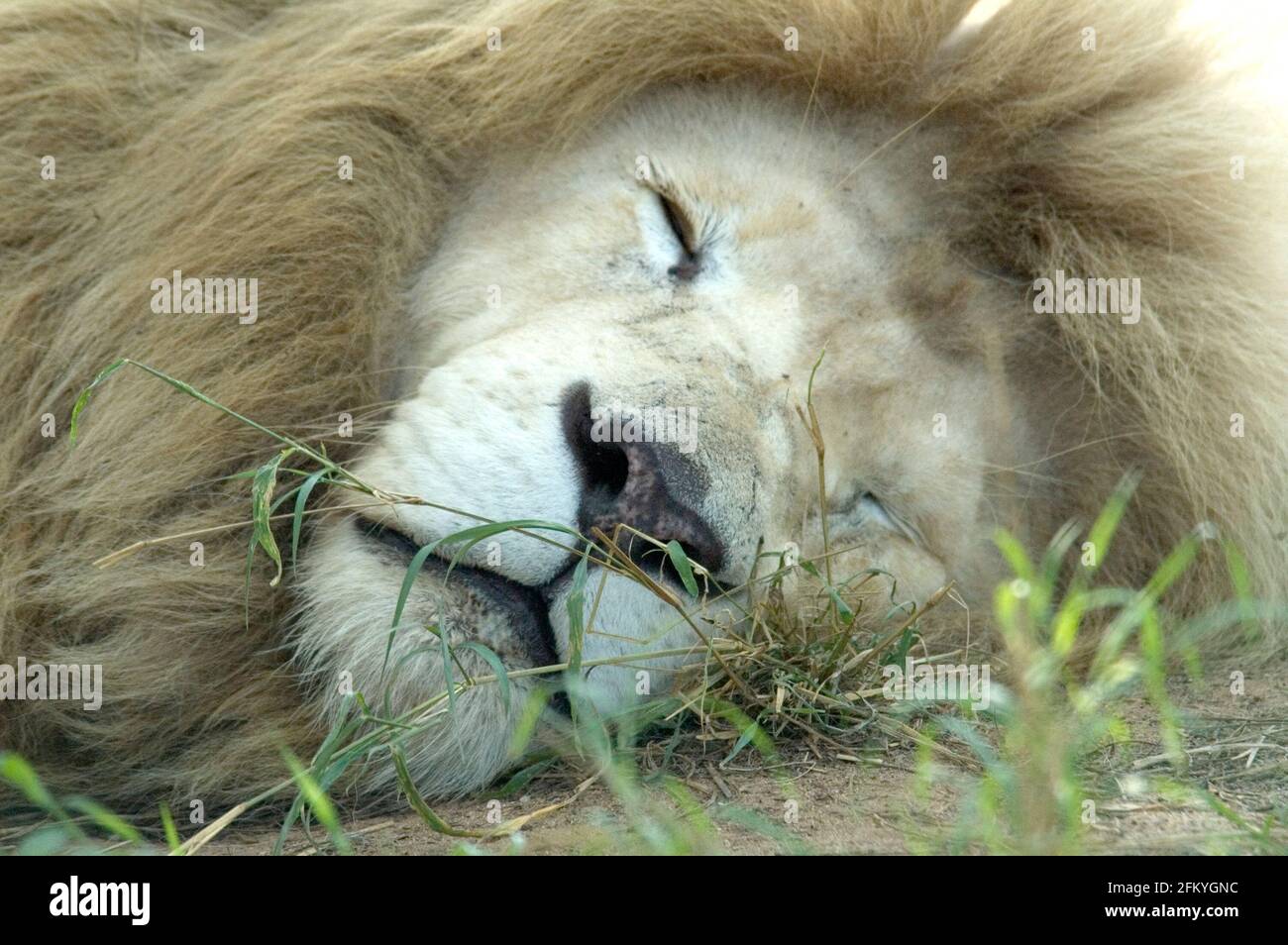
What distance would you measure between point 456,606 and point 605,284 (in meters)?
0.63


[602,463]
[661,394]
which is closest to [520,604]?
[602,463]

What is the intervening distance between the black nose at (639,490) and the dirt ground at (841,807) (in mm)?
310

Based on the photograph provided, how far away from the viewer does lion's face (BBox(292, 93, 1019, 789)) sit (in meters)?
2.01

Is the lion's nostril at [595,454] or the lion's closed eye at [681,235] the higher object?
the lion's closed eye at [681,235]

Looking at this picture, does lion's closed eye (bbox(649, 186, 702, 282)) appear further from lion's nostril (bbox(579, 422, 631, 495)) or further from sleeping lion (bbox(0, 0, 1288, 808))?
lion's nostril (bbox(579, 422, 631, 495))

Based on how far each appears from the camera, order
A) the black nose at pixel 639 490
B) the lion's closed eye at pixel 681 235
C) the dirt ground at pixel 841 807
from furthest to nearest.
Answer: the lion's closed eye at pixel 681 235
the black nose at pixel 639 490
the dirt ground at pixel 841 807

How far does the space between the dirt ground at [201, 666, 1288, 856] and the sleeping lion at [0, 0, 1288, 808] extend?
122 mm

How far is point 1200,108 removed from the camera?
2.55m

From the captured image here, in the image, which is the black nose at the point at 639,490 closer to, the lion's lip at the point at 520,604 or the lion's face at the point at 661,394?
the lion's face at the point at 661,394

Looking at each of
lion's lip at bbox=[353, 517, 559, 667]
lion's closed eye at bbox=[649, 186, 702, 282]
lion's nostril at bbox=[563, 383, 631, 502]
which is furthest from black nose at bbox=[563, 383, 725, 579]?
lion's closed eye at bbox=[649, 186, 702, 282]

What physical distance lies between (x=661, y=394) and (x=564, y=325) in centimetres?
25

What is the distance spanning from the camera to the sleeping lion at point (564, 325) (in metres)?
2.06

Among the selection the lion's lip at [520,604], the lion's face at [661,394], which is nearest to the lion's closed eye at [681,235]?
the lion's face at [661,394]
